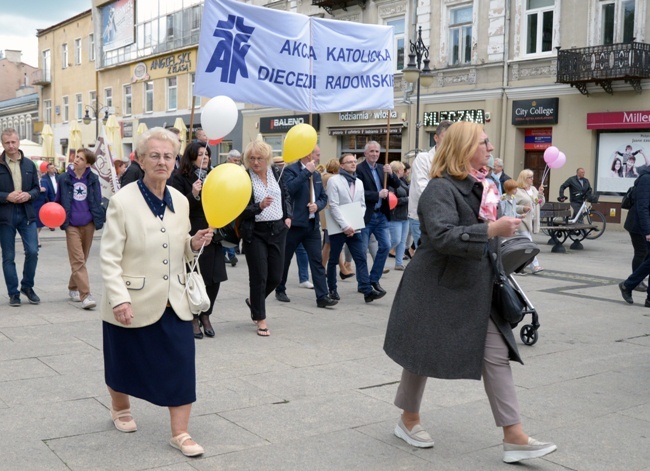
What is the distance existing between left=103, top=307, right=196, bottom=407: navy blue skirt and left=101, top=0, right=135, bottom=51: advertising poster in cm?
4150

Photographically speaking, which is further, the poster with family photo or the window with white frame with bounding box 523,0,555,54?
the window with white frame with bounding box 523,0,555,54

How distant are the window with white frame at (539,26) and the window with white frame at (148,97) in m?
23.5

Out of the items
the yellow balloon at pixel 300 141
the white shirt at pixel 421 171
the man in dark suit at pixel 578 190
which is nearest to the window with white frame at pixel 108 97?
the man in dark suit at pixel 578 190

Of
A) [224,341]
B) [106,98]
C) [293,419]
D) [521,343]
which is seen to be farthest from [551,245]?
[106,98]

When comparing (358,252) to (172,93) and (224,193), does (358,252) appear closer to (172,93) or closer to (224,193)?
(224,193)

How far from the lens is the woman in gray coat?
410 centimetres

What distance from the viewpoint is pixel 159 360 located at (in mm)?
4211

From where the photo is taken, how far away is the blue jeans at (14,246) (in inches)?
343

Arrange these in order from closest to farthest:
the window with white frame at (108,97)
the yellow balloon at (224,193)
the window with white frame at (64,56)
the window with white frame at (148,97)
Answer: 1. the yellow balloon at (224,193)
2. the window with white frame at (148,97)
3. the window with white frame at (108,97)
4. the window with white frame at (64,56)

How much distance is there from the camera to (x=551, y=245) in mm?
17672

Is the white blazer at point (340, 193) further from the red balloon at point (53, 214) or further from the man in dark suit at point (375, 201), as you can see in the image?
the red balloon at point (53, 214)

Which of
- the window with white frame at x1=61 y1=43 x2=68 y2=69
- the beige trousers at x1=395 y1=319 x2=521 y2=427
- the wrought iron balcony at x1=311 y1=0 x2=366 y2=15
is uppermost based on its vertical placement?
the window with white frame at x1=61 y1=43 x2=68 y2=69

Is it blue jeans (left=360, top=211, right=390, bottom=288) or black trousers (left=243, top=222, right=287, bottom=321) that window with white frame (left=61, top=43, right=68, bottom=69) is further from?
black trousers (left=243, top=222, right=287, bottom=321)

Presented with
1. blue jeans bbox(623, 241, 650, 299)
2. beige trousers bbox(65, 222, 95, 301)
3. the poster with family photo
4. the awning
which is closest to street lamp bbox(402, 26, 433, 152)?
the awning
